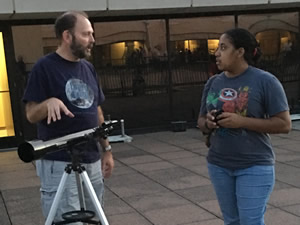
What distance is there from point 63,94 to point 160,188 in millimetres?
3176

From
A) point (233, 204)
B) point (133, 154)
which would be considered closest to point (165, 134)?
point (133, 154)

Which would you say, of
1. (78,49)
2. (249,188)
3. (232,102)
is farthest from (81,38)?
(249,188)

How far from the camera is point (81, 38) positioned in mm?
2625

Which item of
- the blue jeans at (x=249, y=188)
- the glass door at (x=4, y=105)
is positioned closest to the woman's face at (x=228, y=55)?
the blue jeans at (x=249, y=188)

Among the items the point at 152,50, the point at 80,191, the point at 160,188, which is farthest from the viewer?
the point at 152,50

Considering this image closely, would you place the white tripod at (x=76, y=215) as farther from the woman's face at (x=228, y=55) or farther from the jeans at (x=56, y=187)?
the woman's face at (x=228, y=55)

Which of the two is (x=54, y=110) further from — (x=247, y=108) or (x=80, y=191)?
(x=247, y=108)

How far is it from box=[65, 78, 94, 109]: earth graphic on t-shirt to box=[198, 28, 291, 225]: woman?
31.9 inches

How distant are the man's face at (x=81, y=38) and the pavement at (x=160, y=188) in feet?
→ 7.55

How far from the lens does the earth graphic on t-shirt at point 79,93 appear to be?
104 inches

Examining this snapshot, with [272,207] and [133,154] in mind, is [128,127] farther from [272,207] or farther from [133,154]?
[272,207]

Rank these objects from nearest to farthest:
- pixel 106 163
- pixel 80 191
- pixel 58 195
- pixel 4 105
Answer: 1. pixel 58 195
2. pixel 80 191
3. pixel 106 163
4. pixel 4 105

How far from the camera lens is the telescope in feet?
7.16

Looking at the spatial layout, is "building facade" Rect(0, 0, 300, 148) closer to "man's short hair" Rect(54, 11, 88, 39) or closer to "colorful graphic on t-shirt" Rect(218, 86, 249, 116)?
"man's short hair" Rect(54, 11, 88, 39)
